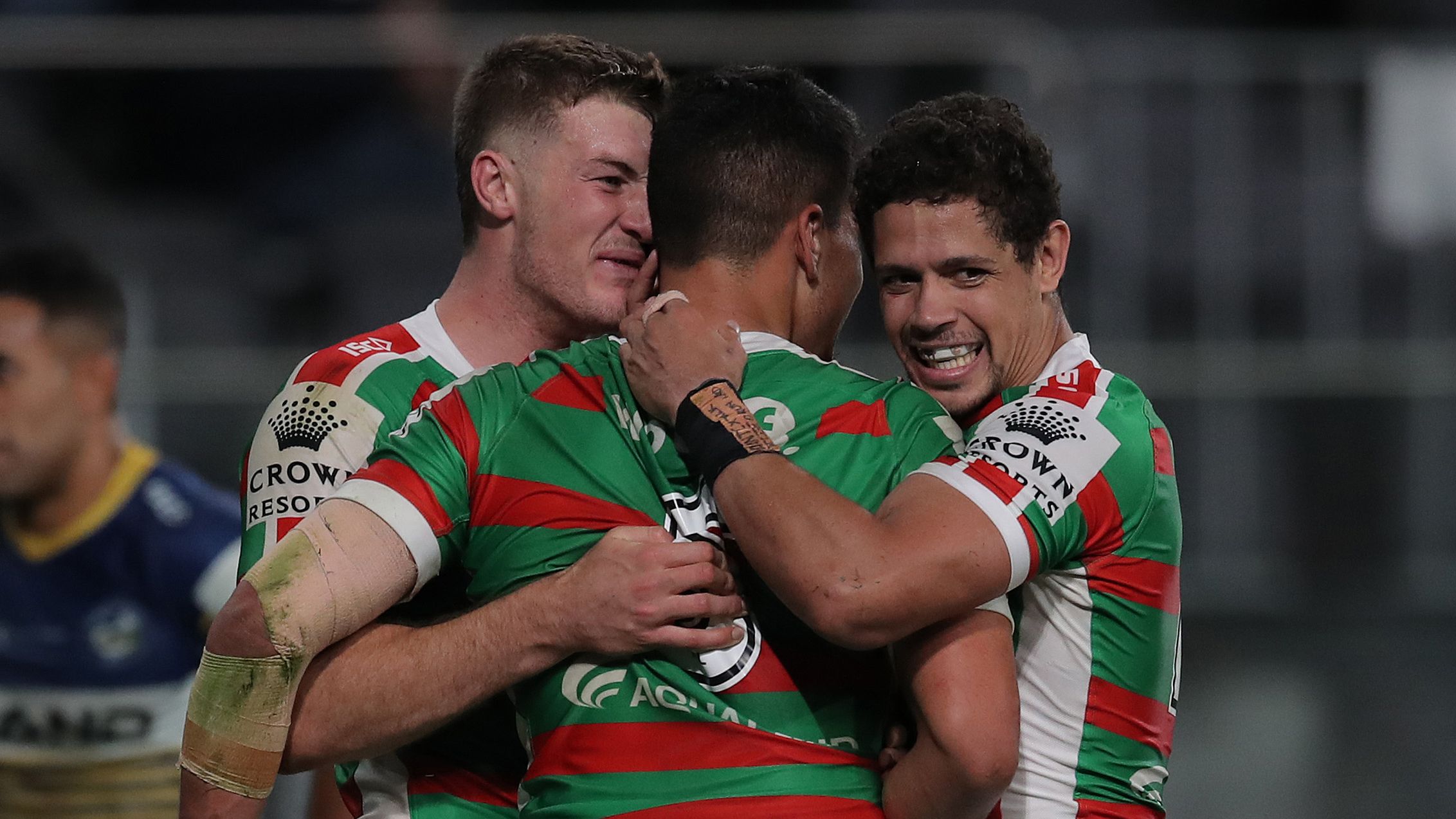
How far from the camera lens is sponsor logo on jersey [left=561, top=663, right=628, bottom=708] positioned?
2533 mm

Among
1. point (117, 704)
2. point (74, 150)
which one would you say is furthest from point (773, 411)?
point (74, 150)

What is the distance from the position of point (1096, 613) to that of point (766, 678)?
23.7 inches

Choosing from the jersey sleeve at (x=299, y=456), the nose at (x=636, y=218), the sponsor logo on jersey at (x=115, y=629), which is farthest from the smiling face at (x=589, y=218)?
the sponsor logo on jersey at (x=115, y=629)

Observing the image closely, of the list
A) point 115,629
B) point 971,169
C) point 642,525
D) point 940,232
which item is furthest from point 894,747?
point 115,629

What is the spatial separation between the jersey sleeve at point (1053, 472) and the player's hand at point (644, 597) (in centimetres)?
40

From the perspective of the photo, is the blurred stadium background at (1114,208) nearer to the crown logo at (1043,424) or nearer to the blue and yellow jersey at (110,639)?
the blue and yellow jersey at (110,639)

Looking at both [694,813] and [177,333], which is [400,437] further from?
[177,333]

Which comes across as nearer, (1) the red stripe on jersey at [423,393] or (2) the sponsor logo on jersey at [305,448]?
(2) the sponsor logo on jersey at [305,448]

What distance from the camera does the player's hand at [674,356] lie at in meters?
2.56

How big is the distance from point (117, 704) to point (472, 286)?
8.08 ft

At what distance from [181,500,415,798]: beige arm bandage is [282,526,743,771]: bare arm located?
0.06 m

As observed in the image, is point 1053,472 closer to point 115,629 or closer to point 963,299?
point 963,299

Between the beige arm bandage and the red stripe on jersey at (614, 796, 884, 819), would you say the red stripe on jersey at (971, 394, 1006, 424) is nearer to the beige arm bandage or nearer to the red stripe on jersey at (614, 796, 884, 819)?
the red stripe on jersey at (614, 796, 884, 819)

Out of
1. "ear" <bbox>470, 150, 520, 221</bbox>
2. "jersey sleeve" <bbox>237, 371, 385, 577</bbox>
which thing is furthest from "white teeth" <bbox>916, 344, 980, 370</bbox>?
"ear" <bbox>470, 150, 520, 221</bbox>
